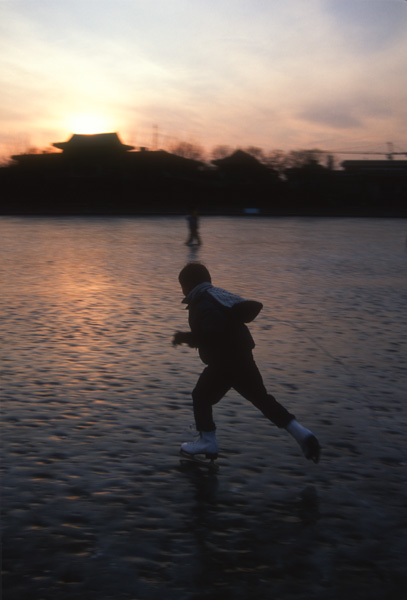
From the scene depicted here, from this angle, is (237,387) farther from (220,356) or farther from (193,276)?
(193,276)

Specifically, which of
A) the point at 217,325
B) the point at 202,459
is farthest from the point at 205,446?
the point at 217,325

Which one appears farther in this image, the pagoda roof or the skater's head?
Answer: the pagoda roof

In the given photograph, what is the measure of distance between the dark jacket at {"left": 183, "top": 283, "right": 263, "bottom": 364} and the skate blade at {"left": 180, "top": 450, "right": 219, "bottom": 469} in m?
0.53

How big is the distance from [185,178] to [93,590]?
2445 inches

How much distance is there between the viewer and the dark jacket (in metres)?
4.04

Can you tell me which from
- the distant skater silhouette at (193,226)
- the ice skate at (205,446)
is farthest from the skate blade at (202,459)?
the distant skater silhouette at (193,226)

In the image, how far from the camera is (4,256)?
17469mm

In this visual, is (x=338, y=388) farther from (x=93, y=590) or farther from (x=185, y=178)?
(x=185, y=178)

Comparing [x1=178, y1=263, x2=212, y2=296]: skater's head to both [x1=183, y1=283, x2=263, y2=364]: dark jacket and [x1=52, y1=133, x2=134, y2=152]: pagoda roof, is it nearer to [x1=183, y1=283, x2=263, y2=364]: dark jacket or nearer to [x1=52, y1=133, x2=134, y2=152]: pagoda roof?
[x1=183, y1=283, x2=263, y2=364]: dark jacket

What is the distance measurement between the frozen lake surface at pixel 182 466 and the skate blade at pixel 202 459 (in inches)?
2.1

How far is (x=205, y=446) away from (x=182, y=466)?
0.54ft

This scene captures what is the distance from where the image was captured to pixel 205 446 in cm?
416

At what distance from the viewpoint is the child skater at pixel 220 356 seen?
4.03m

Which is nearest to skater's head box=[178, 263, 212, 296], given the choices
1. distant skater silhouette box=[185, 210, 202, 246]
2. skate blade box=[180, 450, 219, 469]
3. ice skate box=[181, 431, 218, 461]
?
ice skate box=[181, 431, 218, 461]
